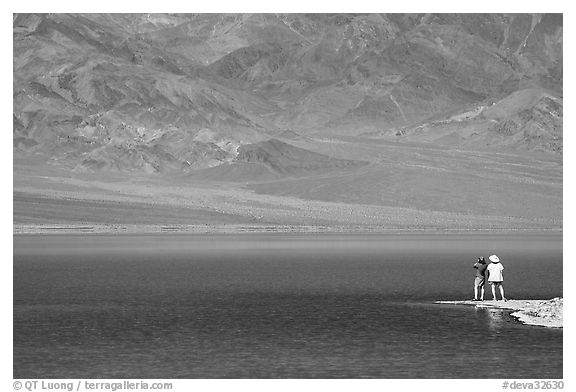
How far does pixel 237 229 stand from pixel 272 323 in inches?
5490

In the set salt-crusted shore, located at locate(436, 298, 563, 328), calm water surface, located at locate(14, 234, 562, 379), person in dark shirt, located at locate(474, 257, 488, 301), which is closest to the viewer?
calm water surface, located at locate(14, 234, 562, 379)

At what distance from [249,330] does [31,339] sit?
7.92 m

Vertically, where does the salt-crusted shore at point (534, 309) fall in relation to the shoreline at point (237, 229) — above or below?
below

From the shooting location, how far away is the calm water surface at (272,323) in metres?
35.8

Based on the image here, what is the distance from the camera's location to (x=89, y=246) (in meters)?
127

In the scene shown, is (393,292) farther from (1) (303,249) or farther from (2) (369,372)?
(1) (303,249)

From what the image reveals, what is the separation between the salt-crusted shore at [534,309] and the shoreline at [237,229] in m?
127

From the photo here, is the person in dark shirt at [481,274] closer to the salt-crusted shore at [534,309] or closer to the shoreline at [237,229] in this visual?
the salt-crusted shore at [534,309]

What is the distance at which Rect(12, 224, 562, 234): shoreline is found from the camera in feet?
591

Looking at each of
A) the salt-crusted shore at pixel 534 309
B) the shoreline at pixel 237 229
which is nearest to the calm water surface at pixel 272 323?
the salt-crusted shore at pixel 534 309

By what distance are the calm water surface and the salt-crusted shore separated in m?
0.89

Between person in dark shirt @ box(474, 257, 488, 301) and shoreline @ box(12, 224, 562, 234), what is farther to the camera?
shoreline @ box(12, 224, 562, 234)

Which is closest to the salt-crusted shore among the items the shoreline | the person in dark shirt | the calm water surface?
the person in dark shirt

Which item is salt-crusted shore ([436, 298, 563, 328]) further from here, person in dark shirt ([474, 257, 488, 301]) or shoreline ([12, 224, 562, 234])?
shoreline ([12, 224, 562, 234])
